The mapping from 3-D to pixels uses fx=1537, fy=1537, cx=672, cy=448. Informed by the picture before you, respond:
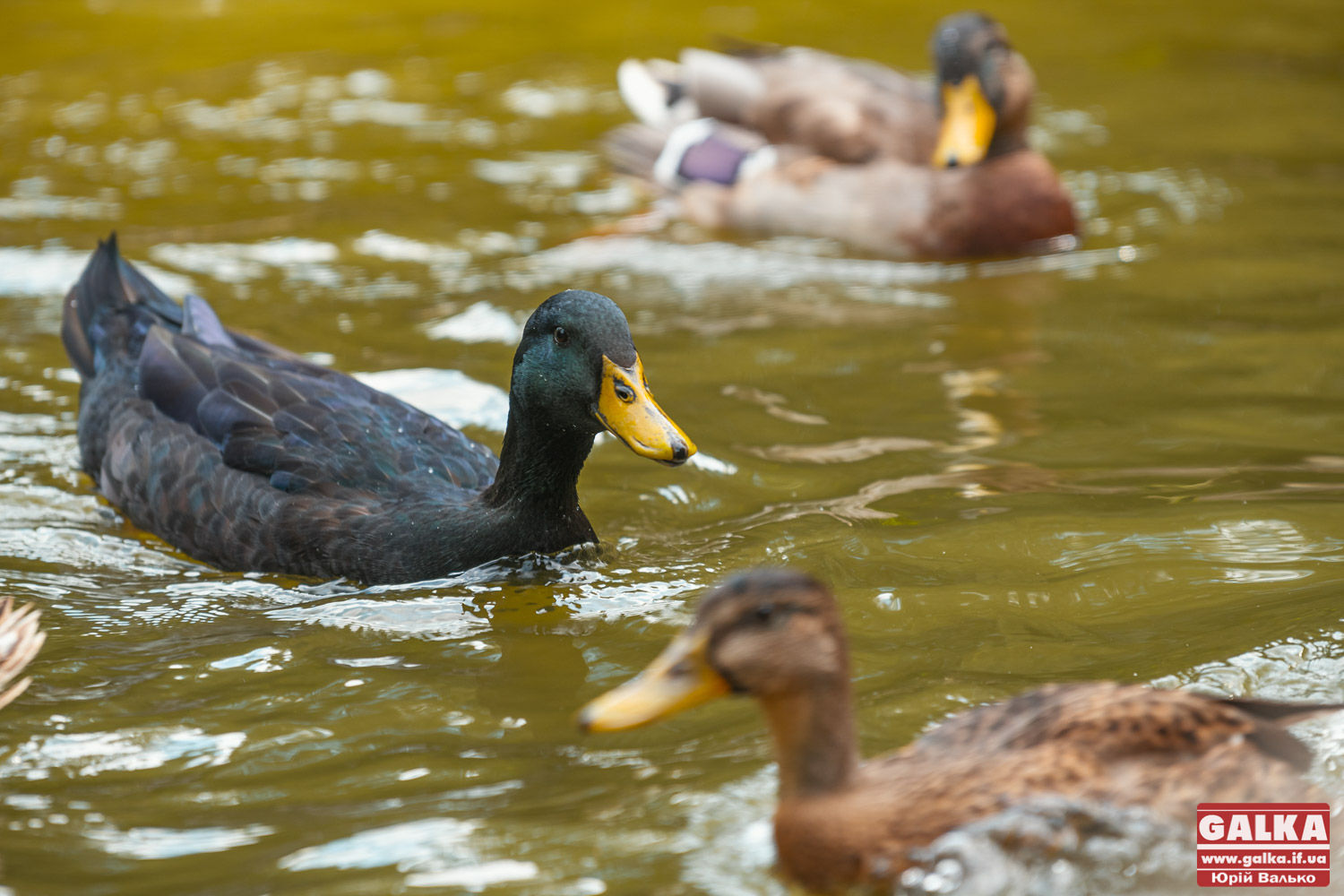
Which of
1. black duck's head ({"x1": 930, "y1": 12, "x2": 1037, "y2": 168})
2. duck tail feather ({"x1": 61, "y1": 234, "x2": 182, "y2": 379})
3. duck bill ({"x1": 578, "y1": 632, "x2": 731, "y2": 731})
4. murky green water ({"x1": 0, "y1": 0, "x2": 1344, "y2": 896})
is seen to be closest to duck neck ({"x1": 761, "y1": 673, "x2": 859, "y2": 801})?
duck bill ({"x1": 578, "y1": 632, "x2": 731, "y2": 731})

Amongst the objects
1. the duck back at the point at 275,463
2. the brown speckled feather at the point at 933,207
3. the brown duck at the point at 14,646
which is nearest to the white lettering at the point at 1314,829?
the duck back at the point at 275,463

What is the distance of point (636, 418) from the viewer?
16.1 ft

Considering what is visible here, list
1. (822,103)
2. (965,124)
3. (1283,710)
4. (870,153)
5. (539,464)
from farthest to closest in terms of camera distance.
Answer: (822,103) → (870,153) → (965,124) → (539,464) → (1283,710)

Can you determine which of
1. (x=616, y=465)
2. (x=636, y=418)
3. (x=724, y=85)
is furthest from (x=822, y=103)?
(x=636, y=418)

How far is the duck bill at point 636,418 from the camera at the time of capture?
4832 millimetres

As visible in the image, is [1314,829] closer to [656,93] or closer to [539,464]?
[539,464]

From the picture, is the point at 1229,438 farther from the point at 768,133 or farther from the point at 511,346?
the point at 768,133

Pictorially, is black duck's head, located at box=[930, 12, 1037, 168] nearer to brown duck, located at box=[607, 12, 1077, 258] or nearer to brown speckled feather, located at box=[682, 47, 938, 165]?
brown duck, located at box=[607, 12, 1077, 258]

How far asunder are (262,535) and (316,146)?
6683 mm

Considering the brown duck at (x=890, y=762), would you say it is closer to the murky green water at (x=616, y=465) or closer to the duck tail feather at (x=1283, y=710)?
the duck tail feather at (x=1283, y=710)

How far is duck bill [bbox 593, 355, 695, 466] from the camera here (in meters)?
4.83

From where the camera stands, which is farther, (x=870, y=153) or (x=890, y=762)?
(x=870, y=153)

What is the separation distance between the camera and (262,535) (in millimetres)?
5484

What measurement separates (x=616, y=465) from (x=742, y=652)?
3.26m
